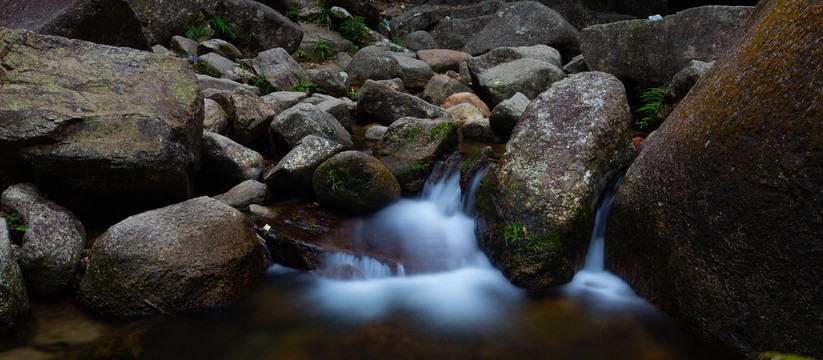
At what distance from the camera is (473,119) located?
23.7 feet

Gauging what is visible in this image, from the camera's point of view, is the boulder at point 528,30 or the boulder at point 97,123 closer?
the boulder at point 97,123

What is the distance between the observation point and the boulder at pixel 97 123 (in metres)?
3.37

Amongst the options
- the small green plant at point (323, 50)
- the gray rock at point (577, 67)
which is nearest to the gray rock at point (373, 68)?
the small green plant at point (323, 50)

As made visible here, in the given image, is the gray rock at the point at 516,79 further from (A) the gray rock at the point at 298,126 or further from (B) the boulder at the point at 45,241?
(B) the boulder at the point at 45,241

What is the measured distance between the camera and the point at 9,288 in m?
2.78

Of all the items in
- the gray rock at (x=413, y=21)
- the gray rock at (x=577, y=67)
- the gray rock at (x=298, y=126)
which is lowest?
the gray rock at (x=298, y=126)

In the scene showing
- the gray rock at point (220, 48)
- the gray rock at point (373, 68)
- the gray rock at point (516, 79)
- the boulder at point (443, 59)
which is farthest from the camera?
the boulder at point (443, 59)

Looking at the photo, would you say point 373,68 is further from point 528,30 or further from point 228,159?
point 228,159

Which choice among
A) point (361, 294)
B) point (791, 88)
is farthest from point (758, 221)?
point (361, 294)

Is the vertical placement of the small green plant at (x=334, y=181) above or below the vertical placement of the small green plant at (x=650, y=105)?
below

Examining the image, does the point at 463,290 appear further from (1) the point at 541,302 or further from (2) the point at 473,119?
(2) the point at 473,119

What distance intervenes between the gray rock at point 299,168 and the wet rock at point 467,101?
3.56 m

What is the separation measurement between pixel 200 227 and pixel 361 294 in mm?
1335

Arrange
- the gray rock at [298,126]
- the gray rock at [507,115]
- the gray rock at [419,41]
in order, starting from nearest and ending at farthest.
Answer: the gray rock at [298,126]
the gray rock at [507,115]
the gray rock at [419,41]
